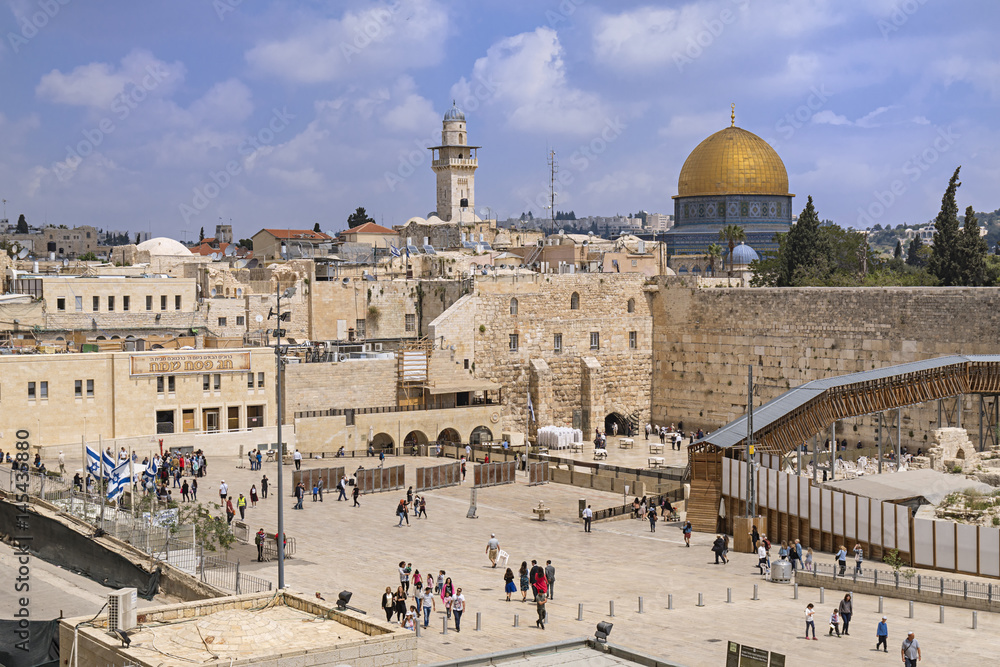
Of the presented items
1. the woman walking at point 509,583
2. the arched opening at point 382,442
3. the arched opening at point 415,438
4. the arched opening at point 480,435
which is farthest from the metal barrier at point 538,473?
the woman walking at point 509,583

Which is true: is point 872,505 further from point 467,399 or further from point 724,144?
point 724,144

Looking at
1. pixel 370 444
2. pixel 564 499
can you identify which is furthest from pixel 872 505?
pixel 370 444

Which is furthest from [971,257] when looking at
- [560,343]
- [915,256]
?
[915,256]

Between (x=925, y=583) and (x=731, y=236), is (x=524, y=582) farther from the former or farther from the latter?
(x=731, y=236)

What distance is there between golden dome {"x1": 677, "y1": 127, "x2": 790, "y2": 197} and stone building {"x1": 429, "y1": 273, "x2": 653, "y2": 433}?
25532 millimetres

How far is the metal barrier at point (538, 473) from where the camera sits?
Answer: 118ft

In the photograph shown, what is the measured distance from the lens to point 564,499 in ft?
111

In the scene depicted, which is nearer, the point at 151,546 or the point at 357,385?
the point at 151,546

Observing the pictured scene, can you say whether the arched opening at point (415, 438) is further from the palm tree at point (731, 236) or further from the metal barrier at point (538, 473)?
the palm tree at point (731, 236)

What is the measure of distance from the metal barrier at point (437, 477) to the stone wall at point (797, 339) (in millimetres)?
14401

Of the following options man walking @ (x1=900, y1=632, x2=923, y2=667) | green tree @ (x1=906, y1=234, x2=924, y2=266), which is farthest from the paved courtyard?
green tree @ (x1=906, y1=234, x2=924, y2=266)

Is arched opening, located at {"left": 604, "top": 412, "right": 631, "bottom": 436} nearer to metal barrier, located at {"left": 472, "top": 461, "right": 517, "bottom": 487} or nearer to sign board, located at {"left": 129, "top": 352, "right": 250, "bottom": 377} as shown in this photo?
metal barrier, located at {"left": 472, "top": 461, "right": 517, "bottom": 487}

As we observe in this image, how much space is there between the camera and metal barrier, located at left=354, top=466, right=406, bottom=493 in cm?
3262

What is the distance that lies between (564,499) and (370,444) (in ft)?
31.6
